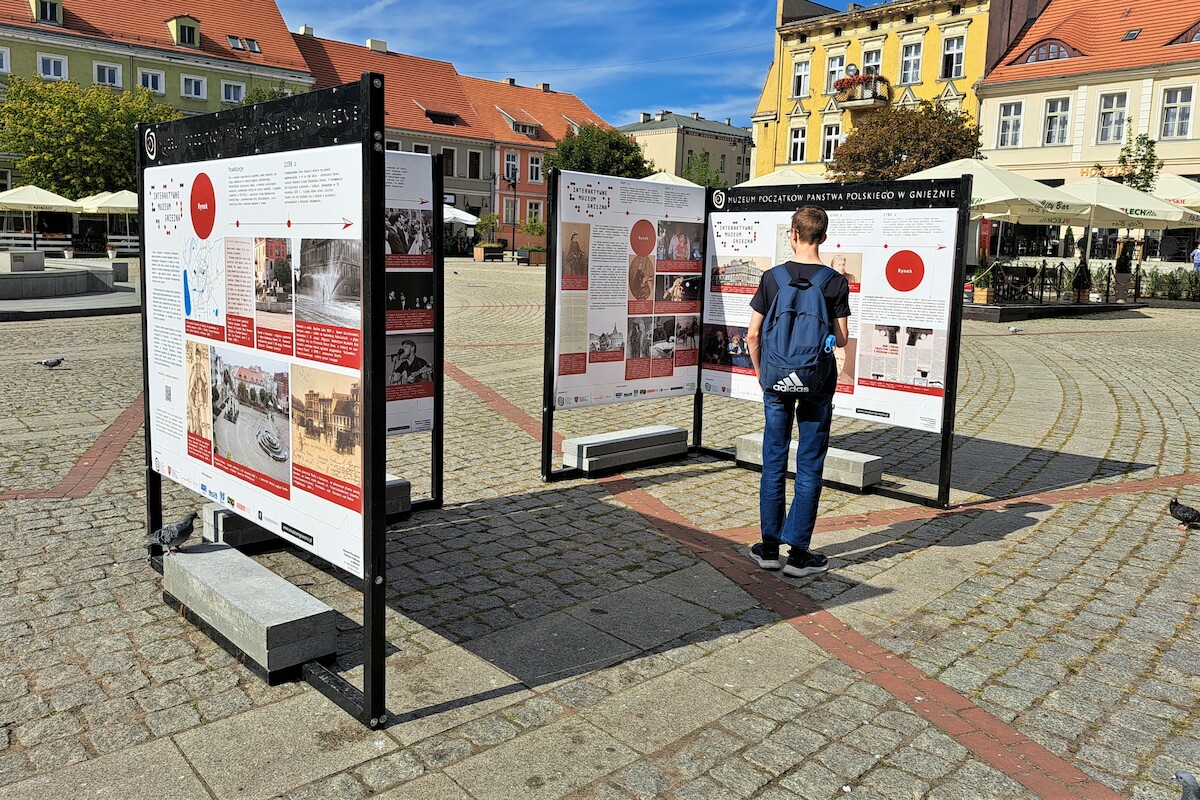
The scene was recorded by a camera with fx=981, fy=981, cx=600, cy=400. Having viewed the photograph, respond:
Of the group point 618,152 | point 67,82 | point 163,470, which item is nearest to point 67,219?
point 67,82

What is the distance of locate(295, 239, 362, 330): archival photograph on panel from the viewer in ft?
11.4

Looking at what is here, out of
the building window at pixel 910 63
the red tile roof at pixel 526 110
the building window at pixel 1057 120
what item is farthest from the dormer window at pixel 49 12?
the building window at pixel 1057 120

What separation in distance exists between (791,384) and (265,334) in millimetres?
2676

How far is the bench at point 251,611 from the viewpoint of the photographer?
3.94m

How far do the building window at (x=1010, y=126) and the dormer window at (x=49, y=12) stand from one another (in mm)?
50239

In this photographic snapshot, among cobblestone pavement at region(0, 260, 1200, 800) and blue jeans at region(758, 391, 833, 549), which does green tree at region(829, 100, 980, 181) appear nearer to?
cobblestone pavement at region(0, 260, 1200, 800)

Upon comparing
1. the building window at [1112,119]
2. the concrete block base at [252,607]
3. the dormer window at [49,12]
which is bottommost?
the concrete block base at [252,607]

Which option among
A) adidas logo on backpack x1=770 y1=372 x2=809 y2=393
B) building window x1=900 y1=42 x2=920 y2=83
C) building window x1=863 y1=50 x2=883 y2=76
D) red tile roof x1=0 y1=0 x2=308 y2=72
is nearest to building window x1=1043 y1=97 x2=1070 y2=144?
building window x1=900 y1=42 x2=920 y2=83

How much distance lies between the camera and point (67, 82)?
5088 cm

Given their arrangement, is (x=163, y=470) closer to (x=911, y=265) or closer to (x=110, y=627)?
(x=110, y=627)

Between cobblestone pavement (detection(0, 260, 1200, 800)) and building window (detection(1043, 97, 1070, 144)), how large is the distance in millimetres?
39161

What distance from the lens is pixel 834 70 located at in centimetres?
5266

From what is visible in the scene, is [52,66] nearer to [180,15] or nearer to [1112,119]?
[180,15]

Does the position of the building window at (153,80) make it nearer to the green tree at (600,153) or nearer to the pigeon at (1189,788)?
the green tree at (600,153)
